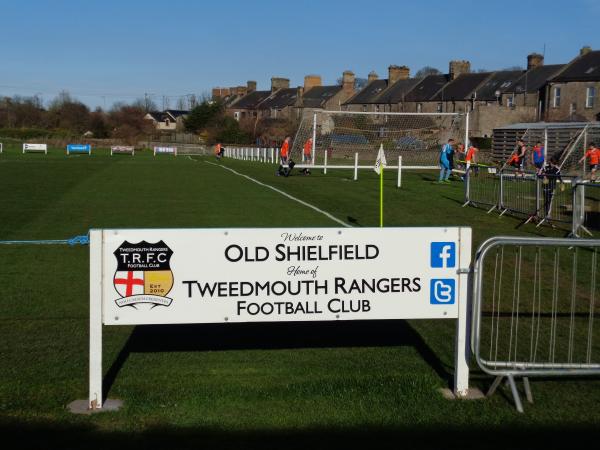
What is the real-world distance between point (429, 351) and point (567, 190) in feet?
39.4

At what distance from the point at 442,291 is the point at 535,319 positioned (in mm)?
3030

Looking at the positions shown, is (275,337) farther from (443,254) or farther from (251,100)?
(251,100)

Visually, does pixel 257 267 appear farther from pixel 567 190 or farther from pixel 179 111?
pixel 179 111

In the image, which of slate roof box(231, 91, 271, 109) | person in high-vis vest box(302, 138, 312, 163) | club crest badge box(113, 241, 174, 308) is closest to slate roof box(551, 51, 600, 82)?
person in high-vis vest box(302, 138, 312, 163)

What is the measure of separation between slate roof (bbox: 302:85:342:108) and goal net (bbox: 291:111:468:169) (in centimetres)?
6784

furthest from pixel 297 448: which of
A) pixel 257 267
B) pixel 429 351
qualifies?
pixel 429 351

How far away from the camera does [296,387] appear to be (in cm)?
619

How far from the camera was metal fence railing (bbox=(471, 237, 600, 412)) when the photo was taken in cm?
612

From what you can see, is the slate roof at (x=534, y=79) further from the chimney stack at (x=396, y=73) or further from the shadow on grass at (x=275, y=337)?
the shadow on grass at (x=275, y=337)

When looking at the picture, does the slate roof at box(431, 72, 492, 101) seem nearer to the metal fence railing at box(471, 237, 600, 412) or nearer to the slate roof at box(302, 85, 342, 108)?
the slate roof at box(302, 85, 342, 108)

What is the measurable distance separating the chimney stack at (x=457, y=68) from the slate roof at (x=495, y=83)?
18.3 feet

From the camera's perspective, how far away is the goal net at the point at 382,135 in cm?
3553

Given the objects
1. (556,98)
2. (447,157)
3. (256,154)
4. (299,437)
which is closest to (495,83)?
(556,98)

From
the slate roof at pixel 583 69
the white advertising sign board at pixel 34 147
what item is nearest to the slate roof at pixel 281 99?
the slate roof at pixel 583 69
